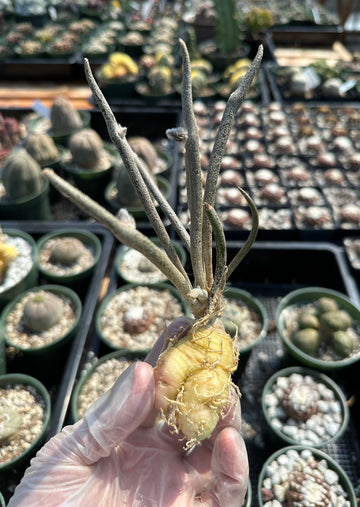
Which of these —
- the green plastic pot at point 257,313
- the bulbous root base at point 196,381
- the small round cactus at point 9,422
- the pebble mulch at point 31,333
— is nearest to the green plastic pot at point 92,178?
the pebble mulch at point 31,333

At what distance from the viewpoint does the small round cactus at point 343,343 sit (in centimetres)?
193

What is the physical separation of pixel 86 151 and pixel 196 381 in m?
2.35

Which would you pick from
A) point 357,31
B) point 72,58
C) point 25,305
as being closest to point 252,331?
point 25,305

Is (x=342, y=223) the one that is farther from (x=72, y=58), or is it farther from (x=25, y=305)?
(x=72, y=58)

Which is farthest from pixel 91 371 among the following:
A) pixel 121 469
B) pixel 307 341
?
pixel 307 341

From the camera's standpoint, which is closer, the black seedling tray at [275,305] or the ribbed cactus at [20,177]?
the black seedling tray at [275,305]

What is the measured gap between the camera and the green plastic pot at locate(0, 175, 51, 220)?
2.69m

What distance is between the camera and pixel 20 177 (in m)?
2.67

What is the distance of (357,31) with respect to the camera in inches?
234

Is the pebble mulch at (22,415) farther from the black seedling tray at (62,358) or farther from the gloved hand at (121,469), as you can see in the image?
the gloved hand at (121,469)

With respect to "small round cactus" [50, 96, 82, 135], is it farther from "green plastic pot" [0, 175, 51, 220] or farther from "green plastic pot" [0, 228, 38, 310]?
"green plastic pot" [0, 228, 38, 310]

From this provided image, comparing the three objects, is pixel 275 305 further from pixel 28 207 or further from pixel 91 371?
pixel 28 207

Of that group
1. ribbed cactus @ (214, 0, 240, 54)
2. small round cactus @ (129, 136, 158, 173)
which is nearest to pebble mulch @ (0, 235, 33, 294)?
small round cactus @ (129, 136, 158, 173)

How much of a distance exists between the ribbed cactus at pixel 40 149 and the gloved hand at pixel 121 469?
2391mm
